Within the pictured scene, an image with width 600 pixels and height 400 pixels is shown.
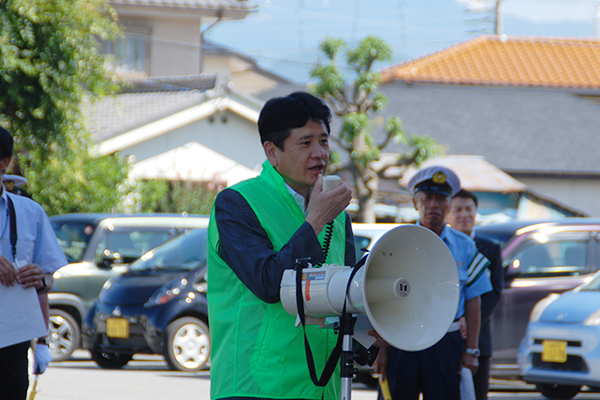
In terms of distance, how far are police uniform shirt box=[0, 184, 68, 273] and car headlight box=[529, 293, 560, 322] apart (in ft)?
19.3

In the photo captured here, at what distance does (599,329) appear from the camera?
8.50 metres

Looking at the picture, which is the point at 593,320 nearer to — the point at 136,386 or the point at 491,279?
the point at 491,279

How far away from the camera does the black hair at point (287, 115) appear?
3.14 meters

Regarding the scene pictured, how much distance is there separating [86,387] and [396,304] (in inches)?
272

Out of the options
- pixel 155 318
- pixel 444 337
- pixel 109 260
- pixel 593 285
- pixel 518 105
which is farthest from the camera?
pixel 518 105

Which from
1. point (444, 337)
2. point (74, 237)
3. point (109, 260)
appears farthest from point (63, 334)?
point (444, 337)

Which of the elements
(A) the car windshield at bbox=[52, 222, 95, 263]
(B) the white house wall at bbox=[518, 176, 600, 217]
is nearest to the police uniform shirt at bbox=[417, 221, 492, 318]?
(A) the car windshield at bbox=[52, 222, 95, 263]

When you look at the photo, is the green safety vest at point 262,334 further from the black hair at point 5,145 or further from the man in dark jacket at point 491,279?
the man in dark jacket at point 491,279

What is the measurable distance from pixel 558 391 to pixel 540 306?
87 cm

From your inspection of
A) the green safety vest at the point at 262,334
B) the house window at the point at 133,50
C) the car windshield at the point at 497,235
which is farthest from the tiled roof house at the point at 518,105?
the green safety vest at the point at 262,334

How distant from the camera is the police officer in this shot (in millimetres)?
4750

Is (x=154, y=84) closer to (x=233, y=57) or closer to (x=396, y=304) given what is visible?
(x=233, y=57)

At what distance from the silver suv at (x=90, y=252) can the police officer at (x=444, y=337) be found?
297 inches

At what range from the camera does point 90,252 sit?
1239 cm
